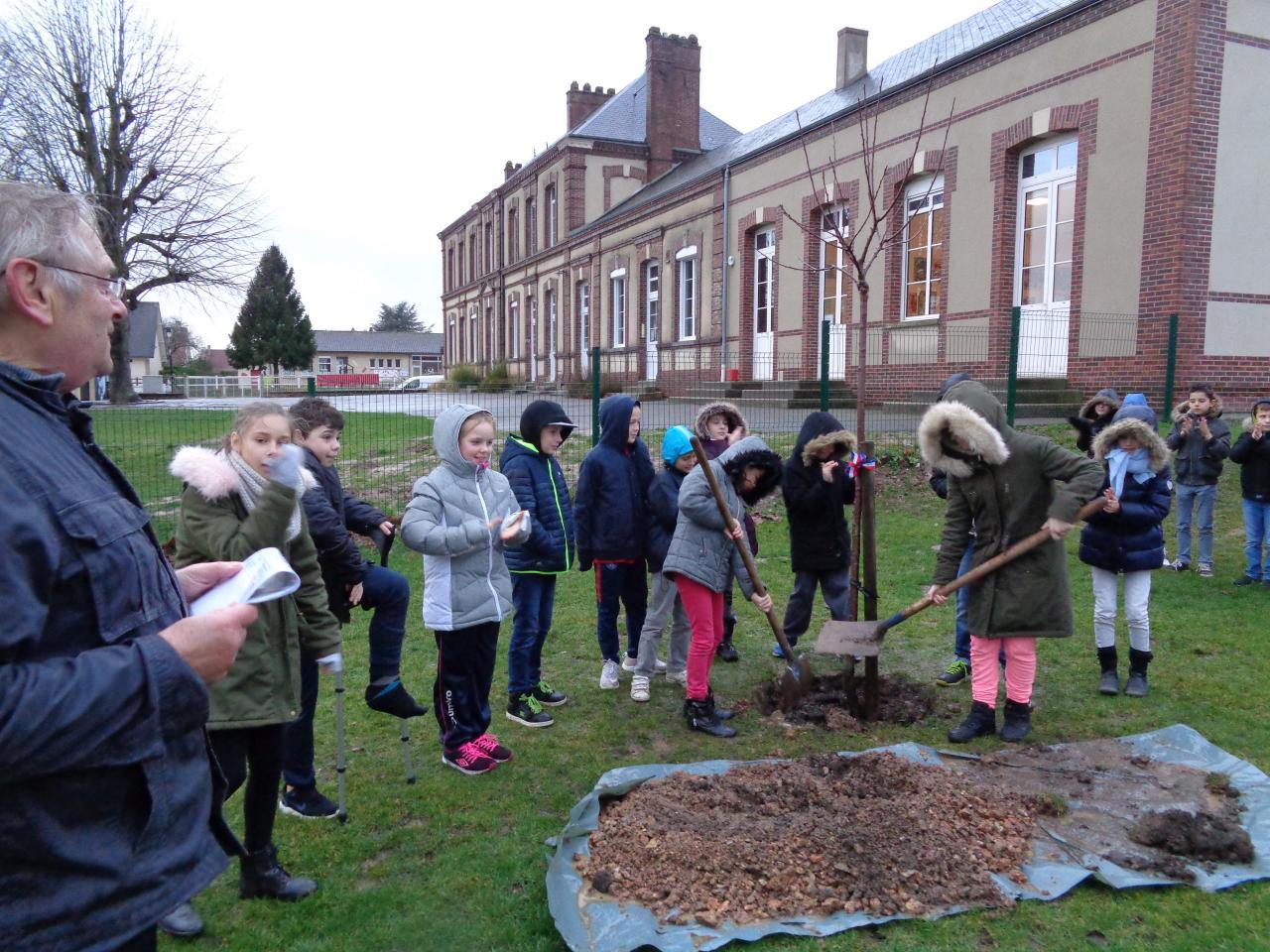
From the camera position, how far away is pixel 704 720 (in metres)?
4.99

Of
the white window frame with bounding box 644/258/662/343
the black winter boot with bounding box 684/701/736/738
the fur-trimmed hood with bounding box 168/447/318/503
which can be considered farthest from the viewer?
the white window frame with bounding box 644/258/662/343

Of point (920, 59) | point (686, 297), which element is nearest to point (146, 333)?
point (686, 297)

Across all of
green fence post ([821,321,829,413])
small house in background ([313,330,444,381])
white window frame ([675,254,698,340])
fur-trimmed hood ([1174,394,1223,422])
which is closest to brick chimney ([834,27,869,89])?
white window frame ([675,254,698,340])

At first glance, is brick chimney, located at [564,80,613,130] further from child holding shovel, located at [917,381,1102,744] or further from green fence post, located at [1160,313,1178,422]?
child holding shovel, located at [917,381,1102,744]

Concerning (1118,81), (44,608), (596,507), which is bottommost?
(596,507)

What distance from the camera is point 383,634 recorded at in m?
4.17

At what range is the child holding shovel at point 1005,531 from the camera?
4.59 meters

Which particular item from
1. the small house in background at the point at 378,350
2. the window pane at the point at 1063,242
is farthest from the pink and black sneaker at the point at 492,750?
the small house in background at the point at 378,350

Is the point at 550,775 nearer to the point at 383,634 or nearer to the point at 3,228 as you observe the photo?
the point at 383,634

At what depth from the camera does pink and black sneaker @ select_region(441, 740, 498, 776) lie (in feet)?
14.4

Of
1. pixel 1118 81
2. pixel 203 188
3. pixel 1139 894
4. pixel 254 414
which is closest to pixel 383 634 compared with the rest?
pixel 254 414

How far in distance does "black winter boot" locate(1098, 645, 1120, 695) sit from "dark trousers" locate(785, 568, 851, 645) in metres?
1.60

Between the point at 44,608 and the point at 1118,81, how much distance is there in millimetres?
15558

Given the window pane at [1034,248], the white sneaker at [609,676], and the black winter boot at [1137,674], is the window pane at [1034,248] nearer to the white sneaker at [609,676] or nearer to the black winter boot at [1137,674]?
the black winter boot at [1137,674]
